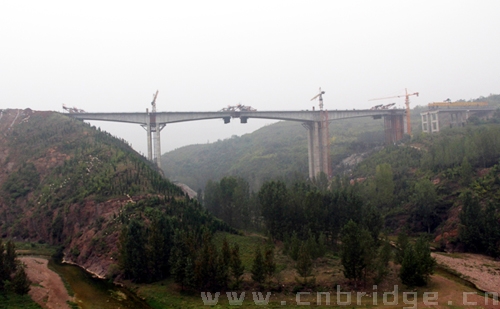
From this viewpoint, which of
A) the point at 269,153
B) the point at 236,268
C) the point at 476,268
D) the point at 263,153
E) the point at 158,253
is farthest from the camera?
the point at 263,153

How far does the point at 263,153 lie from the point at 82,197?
3113 inches

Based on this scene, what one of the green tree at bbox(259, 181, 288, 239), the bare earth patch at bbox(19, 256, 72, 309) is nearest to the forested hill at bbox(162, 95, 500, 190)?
the green tree at bbox(259, 181, 288, 239)

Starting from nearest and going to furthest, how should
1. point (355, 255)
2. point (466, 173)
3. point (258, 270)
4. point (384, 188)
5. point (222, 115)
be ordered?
point (258, 270)
point (355, 255)
point (466, 173)
point (384, 188)
point (222, 115)

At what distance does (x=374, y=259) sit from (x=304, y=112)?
50.5 meters

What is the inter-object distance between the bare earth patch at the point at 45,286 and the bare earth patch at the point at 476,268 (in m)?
27.1

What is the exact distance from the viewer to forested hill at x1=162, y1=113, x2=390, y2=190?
95562 mm

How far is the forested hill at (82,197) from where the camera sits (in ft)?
114

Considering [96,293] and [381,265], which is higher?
[381,265]

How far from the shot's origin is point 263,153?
118 metres

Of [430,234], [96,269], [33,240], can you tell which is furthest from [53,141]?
[430,234]

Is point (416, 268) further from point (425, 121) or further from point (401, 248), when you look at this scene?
point (425, 121)

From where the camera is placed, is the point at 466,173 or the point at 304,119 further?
the point at 304,119

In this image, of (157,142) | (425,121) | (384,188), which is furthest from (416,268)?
(425,121)

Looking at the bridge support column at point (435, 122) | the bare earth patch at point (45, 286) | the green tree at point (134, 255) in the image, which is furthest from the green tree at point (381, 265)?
the bridge support column at point (435, 122)
